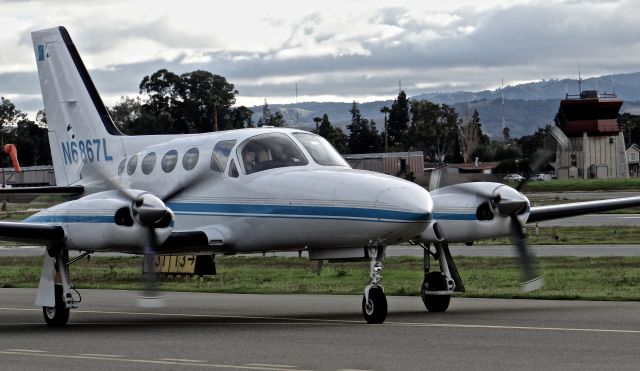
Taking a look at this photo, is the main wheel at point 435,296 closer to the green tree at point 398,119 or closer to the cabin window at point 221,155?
the cabin window at point 221,155

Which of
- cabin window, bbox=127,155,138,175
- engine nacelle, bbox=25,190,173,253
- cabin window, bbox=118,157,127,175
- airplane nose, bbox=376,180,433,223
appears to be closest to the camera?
airplane nose, bbox=376,180,433,223

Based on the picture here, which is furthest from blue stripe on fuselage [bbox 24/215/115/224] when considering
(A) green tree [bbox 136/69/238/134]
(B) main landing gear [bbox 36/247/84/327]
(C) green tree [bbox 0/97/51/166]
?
(C) green tree [bbox 0/97/51/166]

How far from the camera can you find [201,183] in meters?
19.3

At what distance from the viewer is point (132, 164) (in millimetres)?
20844

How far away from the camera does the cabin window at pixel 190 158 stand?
A: 768 inches

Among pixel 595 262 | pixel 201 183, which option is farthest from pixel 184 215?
pixel 595 262

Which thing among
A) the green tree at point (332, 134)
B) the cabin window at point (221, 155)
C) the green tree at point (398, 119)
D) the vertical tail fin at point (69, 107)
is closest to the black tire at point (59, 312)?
the cabin window at point (221, 155)

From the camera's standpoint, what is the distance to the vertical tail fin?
23359mm

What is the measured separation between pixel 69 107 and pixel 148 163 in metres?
4.14

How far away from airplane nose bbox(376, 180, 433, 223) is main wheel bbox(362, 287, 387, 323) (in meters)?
1.27

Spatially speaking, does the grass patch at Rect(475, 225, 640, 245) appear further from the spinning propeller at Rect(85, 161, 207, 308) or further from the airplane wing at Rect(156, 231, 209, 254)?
the spinning propeller at Rect(85, 161, 207, 308)

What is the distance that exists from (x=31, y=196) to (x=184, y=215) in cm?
388

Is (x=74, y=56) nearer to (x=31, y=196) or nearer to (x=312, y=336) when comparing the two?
(x=31, y=196)

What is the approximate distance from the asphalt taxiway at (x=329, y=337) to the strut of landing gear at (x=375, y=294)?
221mm
